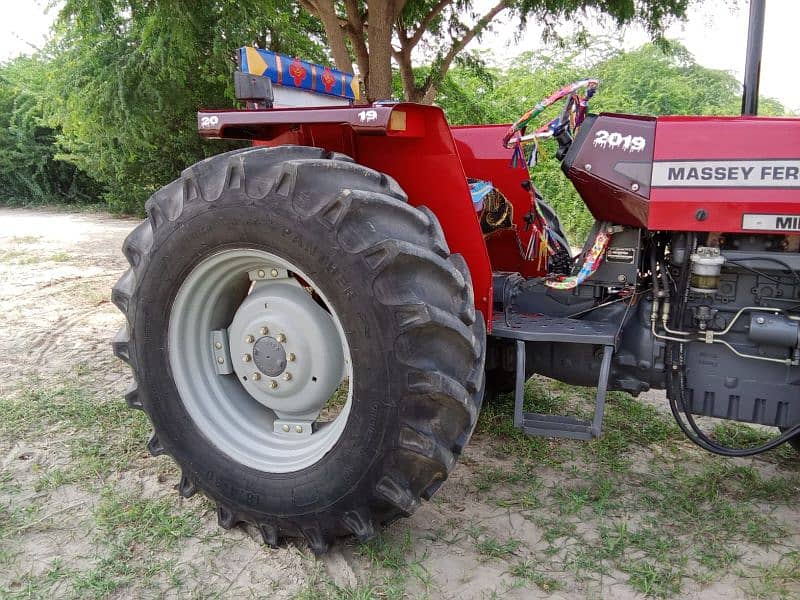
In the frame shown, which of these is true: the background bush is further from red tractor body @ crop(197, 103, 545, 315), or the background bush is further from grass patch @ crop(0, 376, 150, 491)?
red tractor body @ crop(197, 103, 545, 315)

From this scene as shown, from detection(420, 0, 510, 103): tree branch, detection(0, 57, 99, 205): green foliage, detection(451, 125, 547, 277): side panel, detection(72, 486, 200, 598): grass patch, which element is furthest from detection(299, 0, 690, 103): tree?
detection(0, 57, 99, 205): green foliage

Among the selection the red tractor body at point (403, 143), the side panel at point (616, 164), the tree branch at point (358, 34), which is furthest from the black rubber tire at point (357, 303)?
the tree branch at point (358, 34)

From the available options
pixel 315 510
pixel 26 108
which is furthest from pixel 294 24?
pixel 26 108

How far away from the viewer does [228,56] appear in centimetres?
696

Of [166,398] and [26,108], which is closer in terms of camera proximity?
[166,398]

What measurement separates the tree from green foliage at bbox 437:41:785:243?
65 centimetres

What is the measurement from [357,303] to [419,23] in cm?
685

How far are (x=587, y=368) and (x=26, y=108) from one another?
18.5 m

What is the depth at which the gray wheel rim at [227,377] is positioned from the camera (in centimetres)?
Answer: 218

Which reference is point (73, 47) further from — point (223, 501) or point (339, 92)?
point (223, 501)

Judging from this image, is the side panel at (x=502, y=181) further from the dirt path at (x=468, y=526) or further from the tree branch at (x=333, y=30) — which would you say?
the tree branch at (x=333, y=30)

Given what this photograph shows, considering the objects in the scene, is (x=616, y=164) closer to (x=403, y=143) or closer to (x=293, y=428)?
(x=403, y=143)

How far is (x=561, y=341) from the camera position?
7.76 ft

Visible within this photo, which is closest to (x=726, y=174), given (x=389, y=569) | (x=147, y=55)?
(x=389, y=569)
